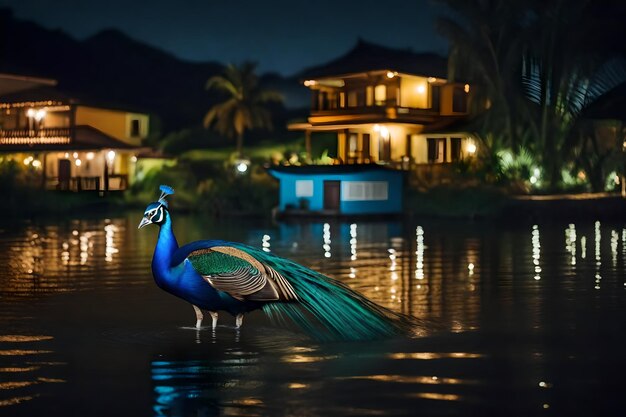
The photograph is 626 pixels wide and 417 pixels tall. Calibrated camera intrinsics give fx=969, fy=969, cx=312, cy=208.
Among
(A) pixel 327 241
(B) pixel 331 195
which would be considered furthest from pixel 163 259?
(B) pixel 331 195

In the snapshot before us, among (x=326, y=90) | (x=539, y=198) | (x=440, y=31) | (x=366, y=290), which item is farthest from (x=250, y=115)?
(x=366, y=290)

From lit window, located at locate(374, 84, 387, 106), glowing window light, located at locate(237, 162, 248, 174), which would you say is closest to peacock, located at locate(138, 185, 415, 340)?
glowing window light, located at locate(237, 162, 248, 174)

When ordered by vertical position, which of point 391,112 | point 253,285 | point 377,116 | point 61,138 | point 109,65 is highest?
point 109,65

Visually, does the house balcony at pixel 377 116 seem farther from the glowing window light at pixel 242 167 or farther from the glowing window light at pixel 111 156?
the glowing window light at pixel 111 156

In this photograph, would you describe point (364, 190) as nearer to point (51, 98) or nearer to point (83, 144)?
point (83, 144)

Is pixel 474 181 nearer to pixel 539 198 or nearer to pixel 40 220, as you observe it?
pixel 539 198

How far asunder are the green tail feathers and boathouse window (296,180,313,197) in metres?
38.1

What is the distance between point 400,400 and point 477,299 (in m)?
6.85

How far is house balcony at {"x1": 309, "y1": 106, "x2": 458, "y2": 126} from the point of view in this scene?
57.5m

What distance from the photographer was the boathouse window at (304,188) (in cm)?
4861

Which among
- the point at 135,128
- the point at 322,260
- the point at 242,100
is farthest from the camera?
the point at 242,100

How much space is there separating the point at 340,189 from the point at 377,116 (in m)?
11.1

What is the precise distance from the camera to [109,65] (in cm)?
18088

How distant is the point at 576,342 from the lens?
1057 centimetres
